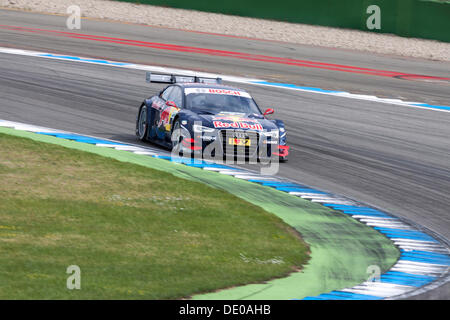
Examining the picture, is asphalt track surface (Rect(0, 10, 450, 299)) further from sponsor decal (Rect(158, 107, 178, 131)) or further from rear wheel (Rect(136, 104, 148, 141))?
sponsor decal (Rect(158, 107, 178, 131))

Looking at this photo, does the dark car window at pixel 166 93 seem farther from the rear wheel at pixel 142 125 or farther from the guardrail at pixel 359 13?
the guardrail at pixel 359 13

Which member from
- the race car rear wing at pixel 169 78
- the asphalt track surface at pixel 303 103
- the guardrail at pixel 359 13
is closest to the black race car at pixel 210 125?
the race car rear wing at pixel 169 78

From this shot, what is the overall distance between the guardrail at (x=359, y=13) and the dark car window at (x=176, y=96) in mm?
20694

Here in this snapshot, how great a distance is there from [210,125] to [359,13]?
22.6 m

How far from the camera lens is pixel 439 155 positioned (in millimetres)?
16406

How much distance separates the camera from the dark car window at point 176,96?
15126mm

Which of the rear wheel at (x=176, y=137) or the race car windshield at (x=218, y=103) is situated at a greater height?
the race car windshield at (x=218, y=103)

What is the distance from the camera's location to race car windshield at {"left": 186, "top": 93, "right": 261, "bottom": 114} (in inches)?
588

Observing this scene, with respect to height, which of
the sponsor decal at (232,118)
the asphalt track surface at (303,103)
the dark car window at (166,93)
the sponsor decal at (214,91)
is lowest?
the asphalt track surface at (303,103)

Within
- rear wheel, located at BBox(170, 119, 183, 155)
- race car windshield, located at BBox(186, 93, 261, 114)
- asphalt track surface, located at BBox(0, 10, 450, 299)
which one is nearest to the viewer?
asphalt track surface, located at BBox(0, 10, 450, 299)

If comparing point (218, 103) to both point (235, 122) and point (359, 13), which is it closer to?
point (235, 122)

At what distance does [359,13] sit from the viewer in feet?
116

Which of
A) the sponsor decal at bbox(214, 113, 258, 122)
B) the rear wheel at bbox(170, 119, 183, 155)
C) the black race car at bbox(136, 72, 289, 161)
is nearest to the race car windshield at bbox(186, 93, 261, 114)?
the black race car at bbox(136, 72, 289, 161)

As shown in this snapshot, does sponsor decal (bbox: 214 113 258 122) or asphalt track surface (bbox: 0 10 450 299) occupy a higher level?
sponsor decal (bbox: 214 113 258 122)
